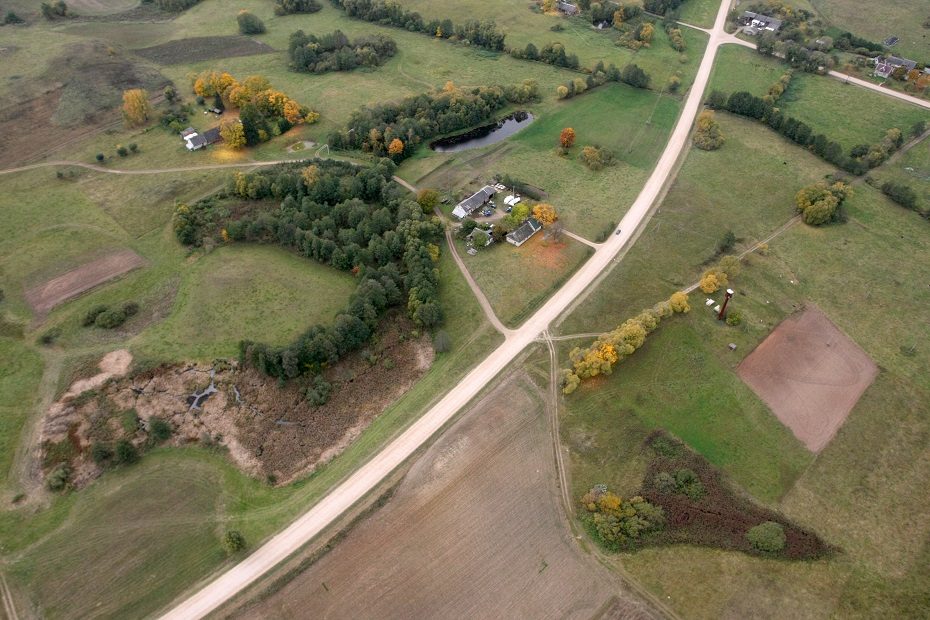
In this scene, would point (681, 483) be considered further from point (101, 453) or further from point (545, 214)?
point (101, 453)

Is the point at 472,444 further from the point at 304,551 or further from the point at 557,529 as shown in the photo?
the point at 304,551

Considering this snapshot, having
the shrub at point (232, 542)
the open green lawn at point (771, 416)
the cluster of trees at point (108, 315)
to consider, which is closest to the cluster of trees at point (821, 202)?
the open green lawn at point (771, 416)

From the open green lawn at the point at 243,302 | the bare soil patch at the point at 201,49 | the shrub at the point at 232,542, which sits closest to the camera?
the shrub at the point at 232,542

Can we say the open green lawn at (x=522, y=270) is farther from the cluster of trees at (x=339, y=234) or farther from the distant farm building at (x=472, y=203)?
the cluster of trees at (x=339, y=234)

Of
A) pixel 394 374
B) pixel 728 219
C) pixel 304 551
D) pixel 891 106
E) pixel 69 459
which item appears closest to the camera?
pixel 304 551

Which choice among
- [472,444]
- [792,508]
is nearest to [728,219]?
[792,508]

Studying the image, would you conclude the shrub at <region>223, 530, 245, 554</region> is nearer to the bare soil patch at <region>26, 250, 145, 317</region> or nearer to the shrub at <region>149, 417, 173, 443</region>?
the shrub at <region>149, 417, 173, 443</region>

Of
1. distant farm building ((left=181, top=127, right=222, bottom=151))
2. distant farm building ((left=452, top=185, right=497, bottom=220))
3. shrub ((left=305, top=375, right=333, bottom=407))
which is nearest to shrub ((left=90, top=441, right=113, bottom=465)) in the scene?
shrub ((left=305, top=375, right=333, bottom=407))
